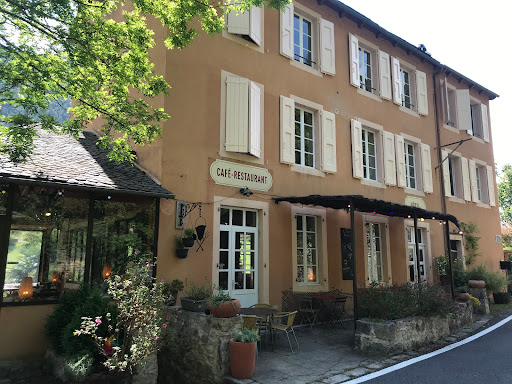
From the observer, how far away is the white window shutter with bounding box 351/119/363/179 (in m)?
10.6

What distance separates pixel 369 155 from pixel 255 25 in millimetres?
4977

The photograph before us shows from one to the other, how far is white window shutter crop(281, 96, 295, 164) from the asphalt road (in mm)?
4853

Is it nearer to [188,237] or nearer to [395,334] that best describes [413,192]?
[395,334]

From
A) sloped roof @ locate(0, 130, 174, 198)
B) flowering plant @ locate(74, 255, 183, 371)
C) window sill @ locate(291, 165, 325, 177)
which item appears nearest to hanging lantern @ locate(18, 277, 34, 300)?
flowering plant @ locate(74, 255, 183, 371)

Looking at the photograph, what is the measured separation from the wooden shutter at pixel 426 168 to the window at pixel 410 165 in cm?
28

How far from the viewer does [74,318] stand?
203 inches

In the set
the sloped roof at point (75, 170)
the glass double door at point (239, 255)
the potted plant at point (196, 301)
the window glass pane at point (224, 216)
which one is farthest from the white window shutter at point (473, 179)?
the sloped roof at point (75, 170)

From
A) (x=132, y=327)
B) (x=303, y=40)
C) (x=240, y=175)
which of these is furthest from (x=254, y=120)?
(x=132, y=327)

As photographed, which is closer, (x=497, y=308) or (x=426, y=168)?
(x=497, y=308)

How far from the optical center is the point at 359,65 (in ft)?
38.9

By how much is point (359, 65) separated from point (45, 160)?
29.7 feet

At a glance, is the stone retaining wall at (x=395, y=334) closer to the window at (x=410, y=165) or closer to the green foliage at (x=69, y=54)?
the green foliage at (x=69, y=54)

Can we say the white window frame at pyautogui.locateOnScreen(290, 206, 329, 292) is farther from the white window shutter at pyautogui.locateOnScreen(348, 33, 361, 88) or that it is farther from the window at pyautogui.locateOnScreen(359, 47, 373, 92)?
the window at pyautogui.locateOnScreen(359, 47, 373, 92)

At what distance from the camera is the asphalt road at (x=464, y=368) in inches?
202
